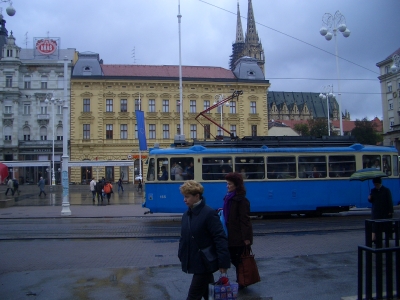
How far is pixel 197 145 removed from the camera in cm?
1755

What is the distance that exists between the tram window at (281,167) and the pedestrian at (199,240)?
523 inches

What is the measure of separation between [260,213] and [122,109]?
43.6 m

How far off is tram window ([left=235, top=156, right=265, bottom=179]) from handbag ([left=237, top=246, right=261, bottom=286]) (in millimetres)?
11452

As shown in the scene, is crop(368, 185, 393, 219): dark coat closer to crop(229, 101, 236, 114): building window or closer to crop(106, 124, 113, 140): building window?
crop(106, 124, 113, 140): building window

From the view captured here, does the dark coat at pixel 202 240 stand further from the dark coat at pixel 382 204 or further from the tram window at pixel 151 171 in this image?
the tram window at pixel 151 171

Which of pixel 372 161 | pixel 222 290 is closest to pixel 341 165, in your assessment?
pixel 372 161

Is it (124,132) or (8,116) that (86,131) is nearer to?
(124,132)

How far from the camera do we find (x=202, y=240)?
477 centimetres

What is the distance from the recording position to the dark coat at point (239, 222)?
6066 mm

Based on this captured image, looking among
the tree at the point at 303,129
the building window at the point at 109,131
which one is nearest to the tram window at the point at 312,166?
the building window at the point at 109,131

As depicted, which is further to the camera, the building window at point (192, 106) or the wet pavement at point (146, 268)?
the building window at point (192, 106)

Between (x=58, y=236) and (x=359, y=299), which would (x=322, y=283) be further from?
(x=58, y=236)

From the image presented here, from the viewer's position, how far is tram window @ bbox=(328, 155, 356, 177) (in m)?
18.5

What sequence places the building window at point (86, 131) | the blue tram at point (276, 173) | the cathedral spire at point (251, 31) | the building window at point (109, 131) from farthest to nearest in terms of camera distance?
1. the cathedral spire at point (251, 31)
2. the building window at point (109, 131)
3. the building window at point (86, 131)
4. the blue tram at point (276, 173)
